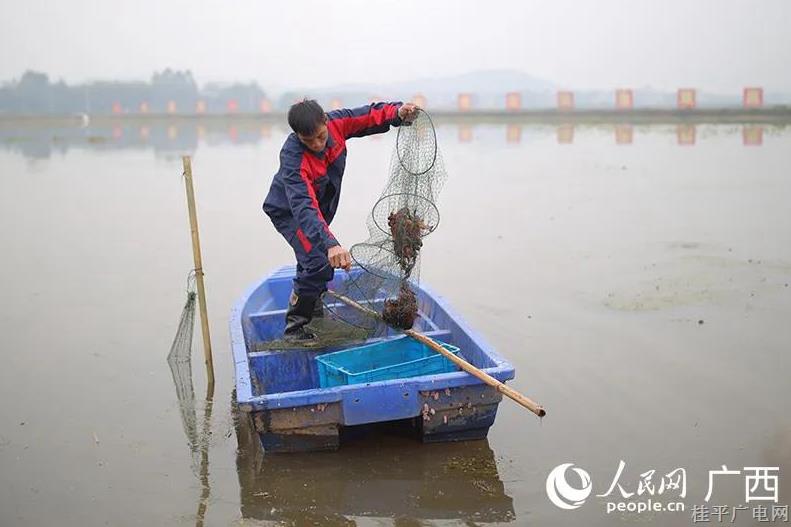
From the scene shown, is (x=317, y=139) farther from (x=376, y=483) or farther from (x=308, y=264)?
(x=376, y=483)

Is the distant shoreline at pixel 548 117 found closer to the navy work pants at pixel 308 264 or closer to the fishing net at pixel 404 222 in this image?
the fishing net at pixel 404 222

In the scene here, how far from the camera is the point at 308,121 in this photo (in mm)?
4863

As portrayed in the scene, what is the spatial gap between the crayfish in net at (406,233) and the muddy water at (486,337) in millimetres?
1132

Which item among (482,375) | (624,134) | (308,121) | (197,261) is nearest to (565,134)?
(624,134)

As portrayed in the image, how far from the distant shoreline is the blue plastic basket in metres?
25.2

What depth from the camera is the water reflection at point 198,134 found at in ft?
80.6

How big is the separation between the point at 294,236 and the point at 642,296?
11.9 ft

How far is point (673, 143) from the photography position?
71.8ft

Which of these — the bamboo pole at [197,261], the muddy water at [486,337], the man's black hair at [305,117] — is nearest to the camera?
the muddy water at [486,337]

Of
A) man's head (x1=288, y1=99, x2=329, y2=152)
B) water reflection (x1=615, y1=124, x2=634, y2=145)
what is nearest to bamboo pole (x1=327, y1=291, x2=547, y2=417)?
man's head (x1=288, y1=99, x2=329, y2=152)

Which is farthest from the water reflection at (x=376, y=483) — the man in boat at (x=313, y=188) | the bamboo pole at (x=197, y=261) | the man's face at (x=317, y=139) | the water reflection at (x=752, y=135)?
the water reflection at (x=752, y=135)

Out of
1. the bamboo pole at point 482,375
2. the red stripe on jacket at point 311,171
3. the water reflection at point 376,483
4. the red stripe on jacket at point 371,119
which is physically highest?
the red stripe on jacket at point 371,119

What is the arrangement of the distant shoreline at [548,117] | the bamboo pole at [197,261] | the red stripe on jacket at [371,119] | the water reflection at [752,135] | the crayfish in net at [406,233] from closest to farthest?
1. the crayfish in net at [406,233]
2. the red stripe on jacket at [371,119]
3. the bamboo pole at [197,261]
4. the water reflection at [752,135]
5. the distant shoreline at [548,117]

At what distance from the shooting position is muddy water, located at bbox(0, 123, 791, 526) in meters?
4.38
